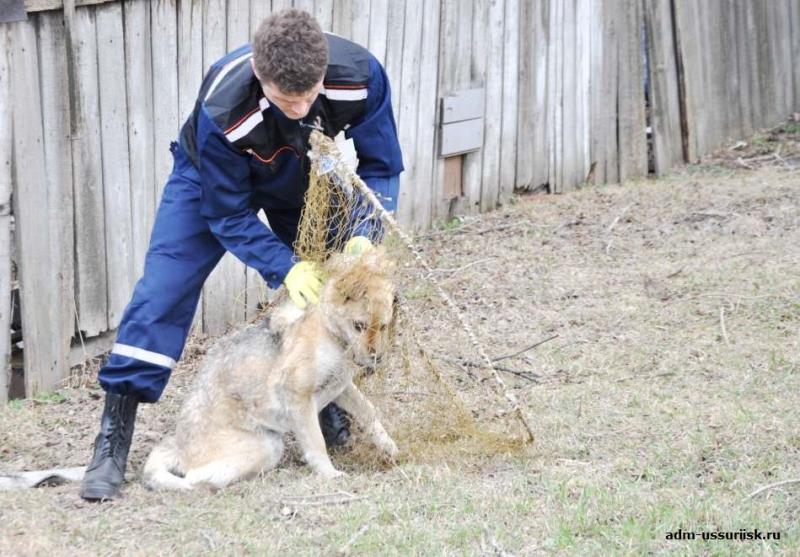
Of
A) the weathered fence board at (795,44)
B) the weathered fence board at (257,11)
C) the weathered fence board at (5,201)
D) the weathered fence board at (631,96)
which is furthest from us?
the weathered fence board at (795,44)

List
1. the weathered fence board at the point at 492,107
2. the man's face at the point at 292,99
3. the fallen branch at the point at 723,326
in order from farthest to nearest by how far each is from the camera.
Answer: the weathered fence board at the point at 492,107 → the fallen branch at the point at 723,326 → the man's face at the point at 292,99

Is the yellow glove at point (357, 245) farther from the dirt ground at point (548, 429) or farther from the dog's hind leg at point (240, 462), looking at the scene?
the dog's hind leg at point (240, 462)

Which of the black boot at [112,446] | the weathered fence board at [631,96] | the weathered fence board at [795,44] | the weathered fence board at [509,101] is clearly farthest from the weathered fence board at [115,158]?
the weathered fence board at [795,44]

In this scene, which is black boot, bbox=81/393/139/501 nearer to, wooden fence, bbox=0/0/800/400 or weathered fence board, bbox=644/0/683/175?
wooden fence, bbox=0/0/800/400

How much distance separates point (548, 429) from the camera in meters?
6.03

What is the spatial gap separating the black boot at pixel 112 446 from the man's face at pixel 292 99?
1.63 meters

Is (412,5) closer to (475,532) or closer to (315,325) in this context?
(315,325)

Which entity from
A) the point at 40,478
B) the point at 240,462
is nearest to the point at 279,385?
the point at 240,462

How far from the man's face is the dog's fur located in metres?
0.68

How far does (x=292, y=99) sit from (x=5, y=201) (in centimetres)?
246

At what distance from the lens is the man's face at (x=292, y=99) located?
196 inches

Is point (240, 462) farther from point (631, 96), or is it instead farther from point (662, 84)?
point (662, 84)

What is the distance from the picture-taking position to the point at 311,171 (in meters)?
5.37

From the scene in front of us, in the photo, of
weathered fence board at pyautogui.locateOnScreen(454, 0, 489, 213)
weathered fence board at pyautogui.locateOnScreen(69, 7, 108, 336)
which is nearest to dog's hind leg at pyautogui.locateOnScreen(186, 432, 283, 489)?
weathered fence board at pyautogui.locateOnScreen(69, 7, 108, 336)
